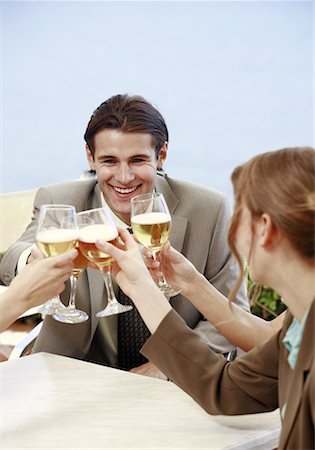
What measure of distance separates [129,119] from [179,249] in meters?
0.46

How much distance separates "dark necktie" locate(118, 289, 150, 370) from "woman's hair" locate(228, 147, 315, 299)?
1214 millimetres

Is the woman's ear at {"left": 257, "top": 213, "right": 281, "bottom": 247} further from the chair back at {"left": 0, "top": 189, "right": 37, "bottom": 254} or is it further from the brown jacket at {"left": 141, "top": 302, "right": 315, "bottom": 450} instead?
the chair back at {"left": 0, "top": 189, "right": 37, "bottom": 254}

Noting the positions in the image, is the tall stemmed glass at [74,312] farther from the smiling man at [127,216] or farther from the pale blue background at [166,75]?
the pale blue background at [166,75]

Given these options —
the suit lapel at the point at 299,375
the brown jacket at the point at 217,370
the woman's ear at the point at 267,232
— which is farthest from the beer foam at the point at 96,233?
the suit lapel at the point at 299,375

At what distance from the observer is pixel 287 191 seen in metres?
1.51

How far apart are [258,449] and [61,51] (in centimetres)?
351

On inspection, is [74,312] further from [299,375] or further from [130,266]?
[299,375]

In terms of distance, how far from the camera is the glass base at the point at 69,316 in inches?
83.4

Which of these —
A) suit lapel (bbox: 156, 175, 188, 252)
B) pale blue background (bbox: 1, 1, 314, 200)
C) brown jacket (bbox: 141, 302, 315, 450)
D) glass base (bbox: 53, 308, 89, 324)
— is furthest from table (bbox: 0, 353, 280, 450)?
pale blue background (bbox: 1, 1, 314, 200)

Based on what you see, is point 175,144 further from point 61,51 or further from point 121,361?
point 121,361

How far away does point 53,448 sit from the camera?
1722 mm

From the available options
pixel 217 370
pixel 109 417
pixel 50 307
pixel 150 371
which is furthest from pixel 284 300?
pixel 150 371

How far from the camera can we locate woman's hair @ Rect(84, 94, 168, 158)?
263 cm

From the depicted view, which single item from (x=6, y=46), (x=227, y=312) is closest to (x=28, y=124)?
(x=6, y=46)
